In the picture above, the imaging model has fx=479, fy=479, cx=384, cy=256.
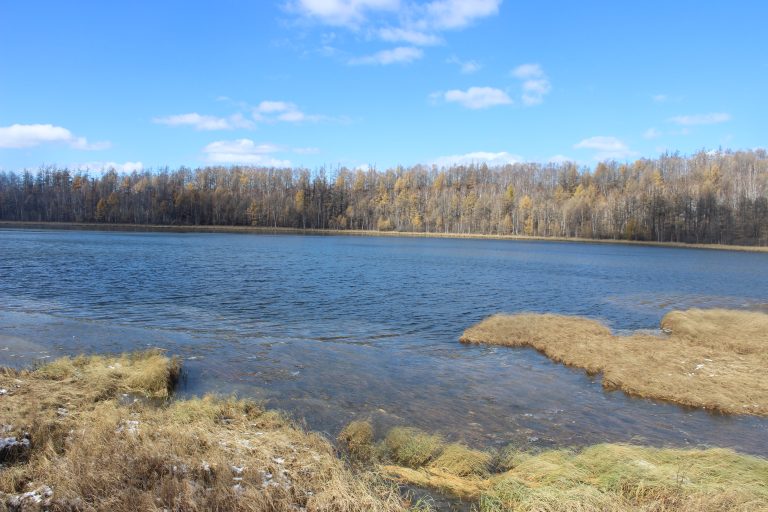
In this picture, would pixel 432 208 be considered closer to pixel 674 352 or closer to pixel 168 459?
pixel 674 352

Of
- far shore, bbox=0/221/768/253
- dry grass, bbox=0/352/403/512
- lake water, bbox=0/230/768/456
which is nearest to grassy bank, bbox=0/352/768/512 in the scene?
dry grass, bbox=0/352/403/512

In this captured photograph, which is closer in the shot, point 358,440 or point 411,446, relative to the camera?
point 411,446

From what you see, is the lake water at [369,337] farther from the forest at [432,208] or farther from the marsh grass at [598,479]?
the forest at [432,208]

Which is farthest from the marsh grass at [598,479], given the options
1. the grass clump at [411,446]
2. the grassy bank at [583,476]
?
the grass clump at [411,446]

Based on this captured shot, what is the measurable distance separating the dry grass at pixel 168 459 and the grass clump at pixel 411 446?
1.36m

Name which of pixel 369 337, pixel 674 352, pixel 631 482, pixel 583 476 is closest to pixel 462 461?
pixel 583 476

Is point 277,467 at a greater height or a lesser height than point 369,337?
greater

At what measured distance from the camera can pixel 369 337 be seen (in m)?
22.5

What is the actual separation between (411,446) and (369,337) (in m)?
12.1

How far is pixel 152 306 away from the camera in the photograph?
92.6ft

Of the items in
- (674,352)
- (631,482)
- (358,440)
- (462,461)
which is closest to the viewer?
(631,482)

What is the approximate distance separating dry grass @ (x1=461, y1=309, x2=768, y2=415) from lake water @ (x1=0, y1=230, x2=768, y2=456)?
2.90ft

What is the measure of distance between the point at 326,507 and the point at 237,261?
177 ft

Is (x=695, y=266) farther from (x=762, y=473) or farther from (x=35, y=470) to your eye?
(x=35, y=470)
